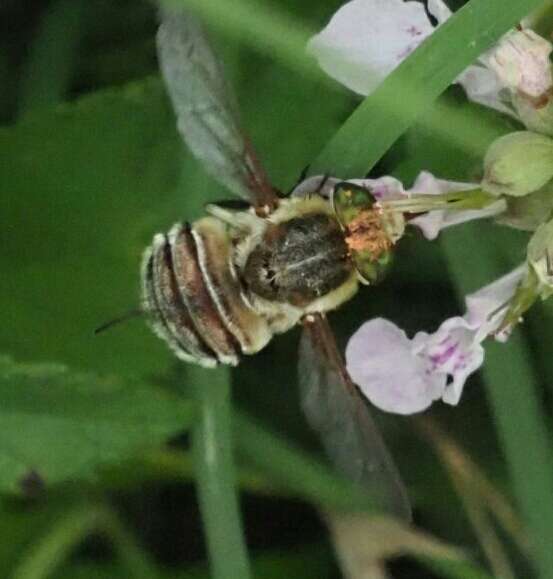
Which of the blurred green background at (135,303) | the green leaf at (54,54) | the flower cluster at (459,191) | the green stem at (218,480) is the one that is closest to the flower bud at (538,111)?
the flower cluster at (459,191)

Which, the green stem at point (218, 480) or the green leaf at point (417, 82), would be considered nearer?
the green leaf at point (417, 82)

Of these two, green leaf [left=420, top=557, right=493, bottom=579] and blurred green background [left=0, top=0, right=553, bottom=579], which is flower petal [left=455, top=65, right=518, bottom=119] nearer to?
blurred green background [left=0, top=0, right=553, bottom=579]

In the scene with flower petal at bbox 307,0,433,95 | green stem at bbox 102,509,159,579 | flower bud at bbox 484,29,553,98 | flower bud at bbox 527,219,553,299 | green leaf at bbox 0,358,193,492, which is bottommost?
green stem at bbox 102,509,159,579

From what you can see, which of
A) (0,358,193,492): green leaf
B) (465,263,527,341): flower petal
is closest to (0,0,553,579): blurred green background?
(0,358,193,492): green leaf

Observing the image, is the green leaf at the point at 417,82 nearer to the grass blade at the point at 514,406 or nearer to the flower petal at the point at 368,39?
the flower petal at the point at 368,39

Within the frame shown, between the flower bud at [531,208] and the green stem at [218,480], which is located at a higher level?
the flower bud at [531,208]
